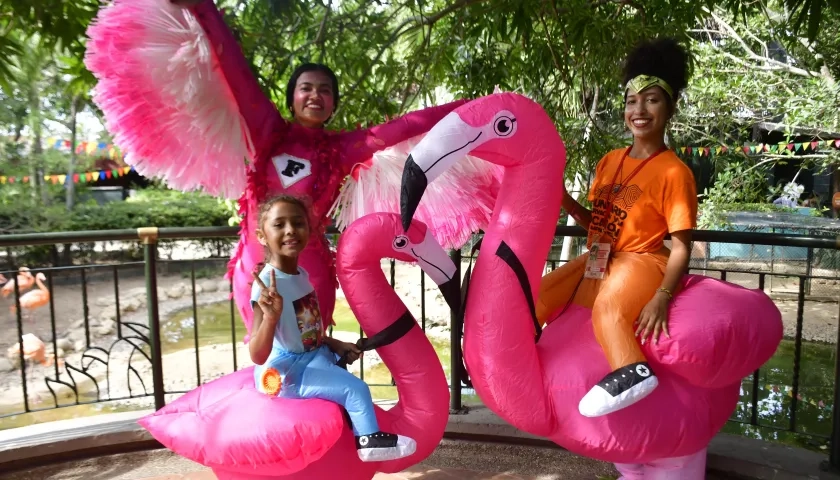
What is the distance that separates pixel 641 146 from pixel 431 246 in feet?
2.85

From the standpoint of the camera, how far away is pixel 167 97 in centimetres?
200

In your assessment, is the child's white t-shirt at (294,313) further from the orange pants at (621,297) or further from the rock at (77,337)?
the rock at (77,337)

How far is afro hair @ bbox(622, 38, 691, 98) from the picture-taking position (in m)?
2.10

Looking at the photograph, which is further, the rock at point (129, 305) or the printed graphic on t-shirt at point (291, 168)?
the rock at point (129, 305)

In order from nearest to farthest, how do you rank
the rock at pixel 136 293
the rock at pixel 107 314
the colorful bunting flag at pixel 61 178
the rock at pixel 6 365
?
1. the rock at pixel 6 365
2. the rock at pixel 107 314
3. the rock at pixel 136 293
4. the colorful bunting flag at pixel 61 178

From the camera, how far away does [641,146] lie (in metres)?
2.15

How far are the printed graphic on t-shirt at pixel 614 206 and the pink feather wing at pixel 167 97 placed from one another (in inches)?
50.9

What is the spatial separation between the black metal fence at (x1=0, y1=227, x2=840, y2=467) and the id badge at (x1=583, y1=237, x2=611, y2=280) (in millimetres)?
512

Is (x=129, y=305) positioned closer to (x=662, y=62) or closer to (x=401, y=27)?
(x=401, y=27)

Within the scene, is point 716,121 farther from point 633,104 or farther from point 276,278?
point 276,278

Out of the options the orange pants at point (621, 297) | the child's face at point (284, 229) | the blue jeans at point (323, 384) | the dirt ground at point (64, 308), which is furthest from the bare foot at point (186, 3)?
the dirt ground at point (64, 308)

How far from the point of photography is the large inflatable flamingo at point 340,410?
1768 mm

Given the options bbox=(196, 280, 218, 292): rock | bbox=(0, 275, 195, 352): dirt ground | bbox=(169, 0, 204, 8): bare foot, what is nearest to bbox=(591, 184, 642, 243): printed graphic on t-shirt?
bbox=(169, 0, 204, 8): bare foot

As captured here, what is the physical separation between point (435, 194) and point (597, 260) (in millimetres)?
668
